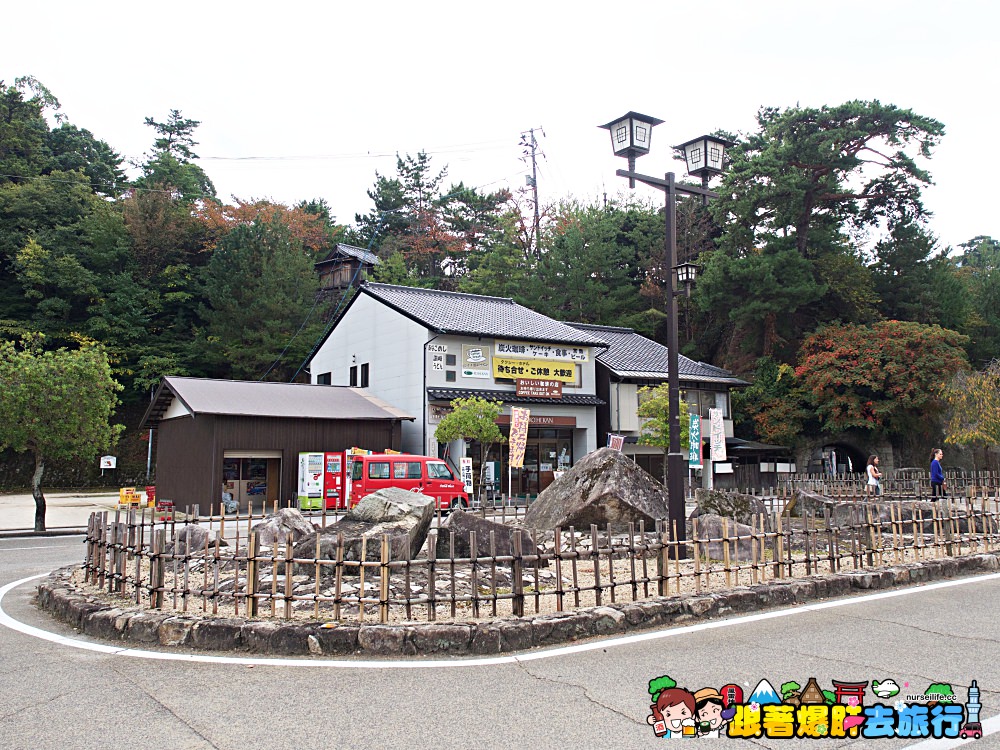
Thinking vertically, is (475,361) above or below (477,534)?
above

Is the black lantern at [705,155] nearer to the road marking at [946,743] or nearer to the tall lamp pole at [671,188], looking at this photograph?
the tall lamp pole at [671,188]

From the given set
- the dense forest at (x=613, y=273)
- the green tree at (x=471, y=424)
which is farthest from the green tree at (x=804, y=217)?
the green tree at (x=471, y=424)

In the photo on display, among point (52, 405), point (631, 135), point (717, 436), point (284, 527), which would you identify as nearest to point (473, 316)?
point (717, 436)

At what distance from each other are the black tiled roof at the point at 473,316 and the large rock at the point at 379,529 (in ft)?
61.6

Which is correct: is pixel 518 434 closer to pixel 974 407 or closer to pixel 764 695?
pixel 764 695

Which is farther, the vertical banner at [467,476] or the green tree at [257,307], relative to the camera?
the green tree at [257,307]

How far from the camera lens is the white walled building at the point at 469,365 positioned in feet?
96.5

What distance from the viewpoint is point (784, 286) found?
118ft

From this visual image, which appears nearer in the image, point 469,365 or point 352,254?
point 469,365

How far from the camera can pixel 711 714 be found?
15.6 feet

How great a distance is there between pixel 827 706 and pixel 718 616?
2933 millimetres

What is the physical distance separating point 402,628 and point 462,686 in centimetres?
111

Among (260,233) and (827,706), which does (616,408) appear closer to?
(260,233)

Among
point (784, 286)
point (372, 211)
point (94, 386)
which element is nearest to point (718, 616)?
point (94, 386)
